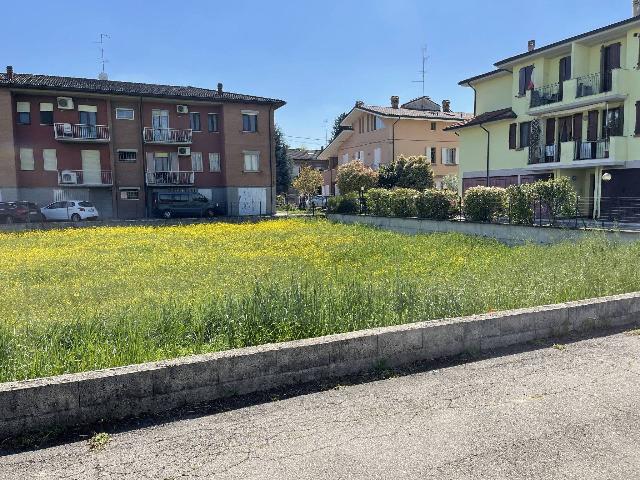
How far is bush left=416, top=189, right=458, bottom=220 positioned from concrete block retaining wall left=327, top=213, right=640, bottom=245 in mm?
630

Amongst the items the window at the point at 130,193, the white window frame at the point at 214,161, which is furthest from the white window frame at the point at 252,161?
the window at the point at 130,193

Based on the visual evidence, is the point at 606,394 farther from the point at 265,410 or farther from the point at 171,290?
the point at 171,290

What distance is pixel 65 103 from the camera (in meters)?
35.7

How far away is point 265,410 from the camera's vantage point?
4.00 m

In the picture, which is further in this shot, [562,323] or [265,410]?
[562,323]

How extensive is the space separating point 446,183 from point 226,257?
31348mm

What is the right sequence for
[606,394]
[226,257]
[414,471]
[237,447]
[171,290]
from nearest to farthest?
1. [414,471]
2. [237,447]
3. [606,394]
4. [171,290]
5. [226,257]

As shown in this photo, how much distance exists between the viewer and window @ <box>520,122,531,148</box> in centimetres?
2738

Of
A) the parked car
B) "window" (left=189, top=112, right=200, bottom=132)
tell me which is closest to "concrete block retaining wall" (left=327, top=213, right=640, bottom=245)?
the parked car

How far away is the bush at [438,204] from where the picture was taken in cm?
A: 2175

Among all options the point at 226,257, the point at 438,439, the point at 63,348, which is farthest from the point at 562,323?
the point at 226,257

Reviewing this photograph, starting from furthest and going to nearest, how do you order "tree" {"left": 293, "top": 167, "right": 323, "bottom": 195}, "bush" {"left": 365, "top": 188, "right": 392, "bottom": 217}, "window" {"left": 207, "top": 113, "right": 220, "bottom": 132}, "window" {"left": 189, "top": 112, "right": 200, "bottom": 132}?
"tree" {"left": 293, "top": 167, "right": 323, "bottom": 195} → "window" {"left": 207, "top": 113, "right": 220, "bottom": 132} → "window" {"left": 189, "top": 112, "right": 200, "bottom": 132} → "bush" {"left": 365, "top": 188, "right": 392, "bottom": 217}

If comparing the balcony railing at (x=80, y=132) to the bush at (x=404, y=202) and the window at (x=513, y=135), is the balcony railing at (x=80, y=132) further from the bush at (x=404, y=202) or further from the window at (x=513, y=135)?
the window at (x=513, y=135)

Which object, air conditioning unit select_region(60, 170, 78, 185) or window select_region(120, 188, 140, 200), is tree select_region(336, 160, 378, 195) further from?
air conditioning unit select_region(60, 170, 78, 185)
